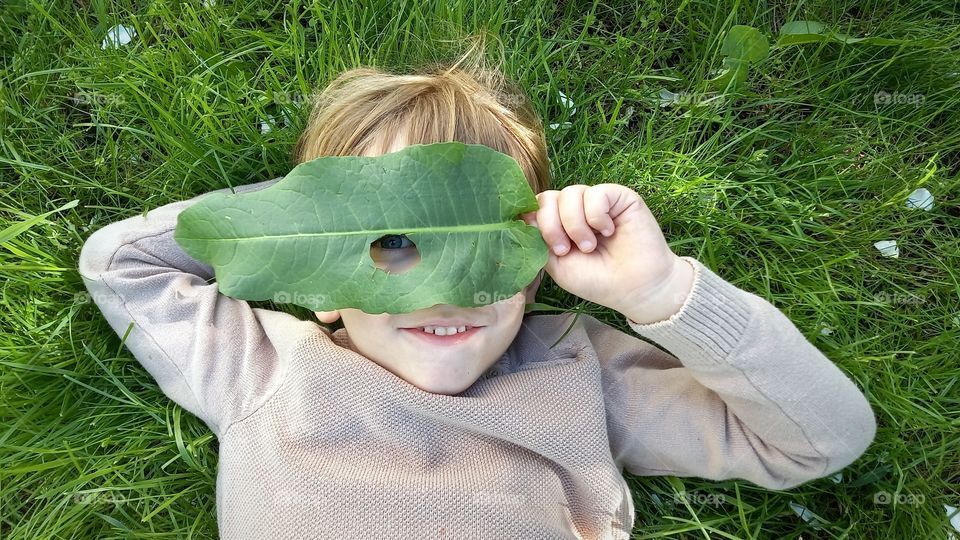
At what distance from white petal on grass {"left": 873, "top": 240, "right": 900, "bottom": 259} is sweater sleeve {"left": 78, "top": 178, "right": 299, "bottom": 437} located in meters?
1.69

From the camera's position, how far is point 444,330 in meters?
1.69

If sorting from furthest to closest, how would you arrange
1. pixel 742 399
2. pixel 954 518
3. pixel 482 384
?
pixel 954 518, pixel 482 384, pixel 742 399

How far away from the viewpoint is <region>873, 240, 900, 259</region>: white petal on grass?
224 centimetres

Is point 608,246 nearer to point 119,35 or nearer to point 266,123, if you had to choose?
point 266,123

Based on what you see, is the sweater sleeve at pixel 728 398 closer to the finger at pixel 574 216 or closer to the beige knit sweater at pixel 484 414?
the beige knit sweater at pixel 484 414

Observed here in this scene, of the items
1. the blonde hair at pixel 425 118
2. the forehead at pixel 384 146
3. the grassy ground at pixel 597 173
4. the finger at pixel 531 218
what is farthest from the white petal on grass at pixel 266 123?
the finger at pixel 531 218

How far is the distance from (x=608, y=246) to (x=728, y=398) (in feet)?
1.45

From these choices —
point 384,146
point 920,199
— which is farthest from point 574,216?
point 920,199

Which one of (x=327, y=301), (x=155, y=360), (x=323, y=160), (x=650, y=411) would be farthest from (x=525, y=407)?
(x=155, y=360)

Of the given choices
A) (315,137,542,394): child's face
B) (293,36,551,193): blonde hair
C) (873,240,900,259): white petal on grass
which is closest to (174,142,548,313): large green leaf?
(315,137,542,394): child's face

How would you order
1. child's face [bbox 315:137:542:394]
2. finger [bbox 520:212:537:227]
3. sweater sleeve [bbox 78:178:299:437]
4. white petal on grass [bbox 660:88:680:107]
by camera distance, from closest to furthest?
finger [bbox 520:212:537:227] → child's face [bbox 315:137:542:394] → sweater sleeve [bbox 78:178:299:437] → white petal on grass [bbox 660:88:680:107]

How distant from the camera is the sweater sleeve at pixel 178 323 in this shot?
1.83 metres

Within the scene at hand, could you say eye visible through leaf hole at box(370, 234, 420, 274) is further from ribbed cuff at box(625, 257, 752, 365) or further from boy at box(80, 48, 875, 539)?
ribbed cuff at box(625, 257, 752, 365)

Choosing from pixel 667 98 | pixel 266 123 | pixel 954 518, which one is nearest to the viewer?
pixel 954 518
